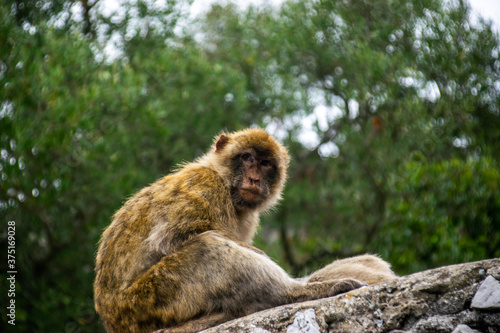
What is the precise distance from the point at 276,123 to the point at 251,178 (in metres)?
8.89

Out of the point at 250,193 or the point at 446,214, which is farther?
the point at 446,214

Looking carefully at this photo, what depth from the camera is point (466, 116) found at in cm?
1044

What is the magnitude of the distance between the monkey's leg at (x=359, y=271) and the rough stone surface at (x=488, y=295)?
1.03m

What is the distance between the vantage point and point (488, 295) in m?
3.49

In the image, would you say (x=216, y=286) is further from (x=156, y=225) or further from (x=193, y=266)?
(x=156, y=225)

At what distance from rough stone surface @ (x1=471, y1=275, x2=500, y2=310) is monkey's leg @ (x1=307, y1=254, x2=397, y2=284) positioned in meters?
1.03

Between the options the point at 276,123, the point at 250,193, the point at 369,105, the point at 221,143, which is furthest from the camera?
the point at 276,123

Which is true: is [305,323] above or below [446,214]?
above

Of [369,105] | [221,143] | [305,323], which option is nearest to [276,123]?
[369,105]

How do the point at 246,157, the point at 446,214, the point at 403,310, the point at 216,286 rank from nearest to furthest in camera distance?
the point at 403,310
the point at 216,286
the point at 246,157
the point at 446,214

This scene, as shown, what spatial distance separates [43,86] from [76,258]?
3755 mm

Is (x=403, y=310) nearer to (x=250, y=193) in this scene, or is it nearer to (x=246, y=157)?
(x=250, y=193)

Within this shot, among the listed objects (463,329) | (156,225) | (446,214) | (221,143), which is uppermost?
(221,143)

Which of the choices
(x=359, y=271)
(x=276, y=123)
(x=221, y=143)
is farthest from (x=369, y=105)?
(x=359, y=271)
